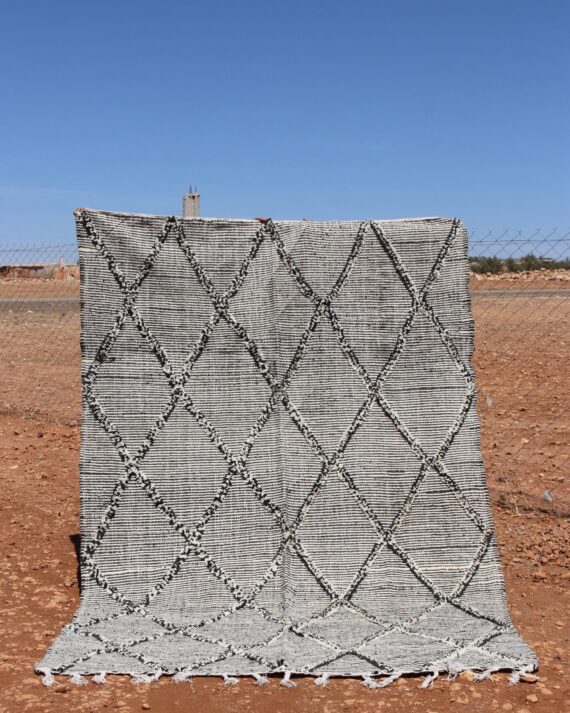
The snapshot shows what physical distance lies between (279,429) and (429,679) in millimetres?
1269

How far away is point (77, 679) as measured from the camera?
3248 mm

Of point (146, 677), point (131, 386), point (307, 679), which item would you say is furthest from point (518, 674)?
point (131, 386)

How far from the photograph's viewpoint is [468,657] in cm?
342

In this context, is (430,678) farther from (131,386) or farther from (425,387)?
(131,386)

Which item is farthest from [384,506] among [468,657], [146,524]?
[146,524]

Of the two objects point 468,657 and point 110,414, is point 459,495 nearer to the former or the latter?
point 468,657

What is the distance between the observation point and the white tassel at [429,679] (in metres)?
3.24

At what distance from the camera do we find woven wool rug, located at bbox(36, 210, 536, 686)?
12.7ft

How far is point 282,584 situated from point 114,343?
1329 mm

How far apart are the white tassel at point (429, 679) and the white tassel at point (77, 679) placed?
50.0 inches

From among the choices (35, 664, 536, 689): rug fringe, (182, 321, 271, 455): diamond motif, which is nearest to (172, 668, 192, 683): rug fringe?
(35, 664, 536, 689): rug fringe

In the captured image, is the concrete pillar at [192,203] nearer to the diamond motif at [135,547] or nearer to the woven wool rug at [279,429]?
the woven wool rug at [279,429]

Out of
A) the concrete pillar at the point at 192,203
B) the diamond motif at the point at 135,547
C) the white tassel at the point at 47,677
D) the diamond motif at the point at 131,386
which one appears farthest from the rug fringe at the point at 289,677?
the concrete pillar at the point at 192,203

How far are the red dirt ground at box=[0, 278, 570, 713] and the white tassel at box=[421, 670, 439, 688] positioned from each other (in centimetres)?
2
